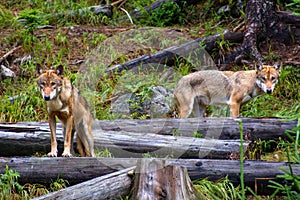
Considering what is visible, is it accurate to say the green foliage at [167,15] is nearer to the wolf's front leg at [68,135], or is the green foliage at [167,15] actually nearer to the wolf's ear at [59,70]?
the wolf's ear at [59,70]

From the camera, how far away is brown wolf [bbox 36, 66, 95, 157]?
6.02 metres

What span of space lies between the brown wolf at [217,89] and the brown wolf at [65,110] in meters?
2.57

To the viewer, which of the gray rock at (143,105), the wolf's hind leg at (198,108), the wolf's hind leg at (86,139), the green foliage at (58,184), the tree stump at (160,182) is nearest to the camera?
the tree stump at (160,182)

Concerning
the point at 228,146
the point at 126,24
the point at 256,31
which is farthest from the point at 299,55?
the point at 228,146

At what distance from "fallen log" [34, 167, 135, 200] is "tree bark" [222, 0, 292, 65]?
649cm

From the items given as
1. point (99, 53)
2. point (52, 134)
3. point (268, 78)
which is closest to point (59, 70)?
point (52, 134)

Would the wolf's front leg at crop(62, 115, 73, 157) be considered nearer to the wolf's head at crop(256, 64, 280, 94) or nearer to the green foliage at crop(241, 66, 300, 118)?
the wolf's head at crop(256, 64, 280, 94)

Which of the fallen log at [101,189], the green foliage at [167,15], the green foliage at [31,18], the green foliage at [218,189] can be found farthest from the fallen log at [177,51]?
the fallen log at [101,189]

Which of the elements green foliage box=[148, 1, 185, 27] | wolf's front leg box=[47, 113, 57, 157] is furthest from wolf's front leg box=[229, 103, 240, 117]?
green foliage box=[148, 1, 185, 27]

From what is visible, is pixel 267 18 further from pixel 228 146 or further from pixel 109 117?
pixel 228 146

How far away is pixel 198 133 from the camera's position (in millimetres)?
6719

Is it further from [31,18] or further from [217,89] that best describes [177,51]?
[31,18]

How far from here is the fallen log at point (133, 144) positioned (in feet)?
20.2

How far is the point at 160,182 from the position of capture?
4.60 m
